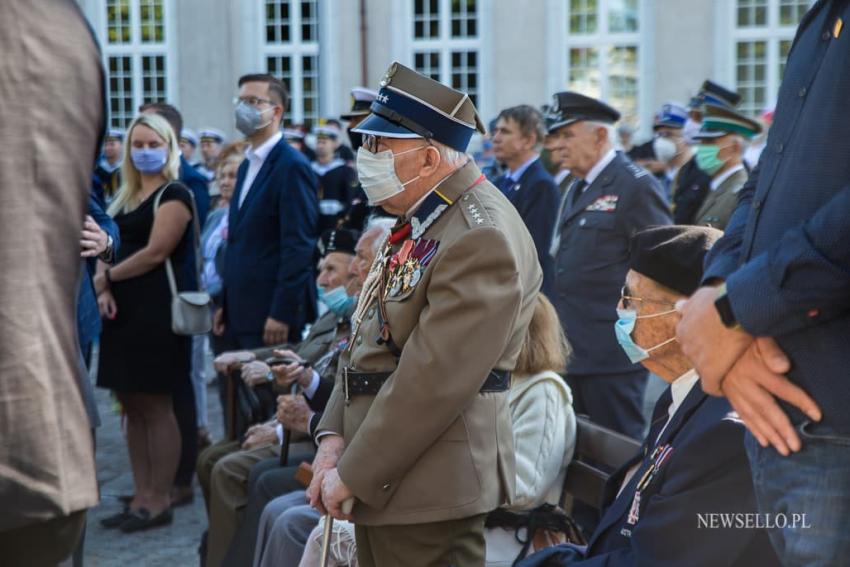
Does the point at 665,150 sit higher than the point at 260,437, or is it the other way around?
the point at 665,150

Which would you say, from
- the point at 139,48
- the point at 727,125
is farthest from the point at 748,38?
the point at 727,125

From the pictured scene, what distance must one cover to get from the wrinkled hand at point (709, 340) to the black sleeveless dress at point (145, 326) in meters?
4.39

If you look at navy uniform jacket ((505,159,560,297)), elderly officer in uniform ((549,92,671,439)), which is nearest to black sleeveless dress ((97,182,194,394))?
navy uniform jacket ((505,159,560,297))

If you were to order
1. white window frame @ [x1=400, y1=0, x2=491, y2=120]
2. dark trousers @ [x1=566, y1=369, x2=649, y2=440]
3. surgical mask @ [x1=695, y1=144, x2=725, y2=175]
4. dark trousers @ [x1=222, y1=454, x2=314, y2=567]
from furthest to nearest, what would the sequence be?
white window frame @ [x1=400, y1=0, x2=491, y2=120] < surgical mask @ [x1=695, y1=144, x2=725, y2=175] < dark trousers @ [x1=566, y1=369, x2=649, y2=440] < dark trousers @ [x1=222, y1=454, x2=314, y2=567]

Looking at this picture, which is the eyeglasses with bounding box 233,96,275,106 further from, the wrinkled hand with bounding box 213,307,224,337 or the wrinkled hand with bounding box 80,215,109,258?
the wrinkled hand with bounding box 80,215,109,258

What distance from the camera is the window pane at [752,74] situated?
21391 mm

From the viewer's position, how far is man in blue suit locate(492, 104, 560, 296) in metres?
6.34

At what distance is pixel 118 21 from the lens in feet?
78.2

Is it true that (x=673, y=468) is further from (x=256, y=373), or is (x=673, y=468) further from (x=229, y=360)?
(x=229, y=360)

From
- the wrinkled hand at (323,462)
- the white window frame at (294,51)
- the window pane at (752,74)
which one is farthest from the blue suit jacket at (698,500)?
the white window frame at (294,51)

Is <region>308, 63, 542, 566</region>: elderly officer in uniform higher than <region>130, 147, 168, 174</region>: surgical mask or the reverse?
the reverse

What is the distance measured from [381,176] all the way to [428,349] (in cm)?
58

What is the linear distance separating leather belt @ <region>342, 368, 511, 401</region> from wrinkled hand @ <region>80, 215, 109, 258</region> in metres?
1.82

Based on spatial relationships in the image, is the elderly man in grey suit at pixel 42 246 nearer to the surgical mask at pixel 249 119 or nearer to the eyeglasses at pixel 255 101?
the surgical mask at pixel 249 119
